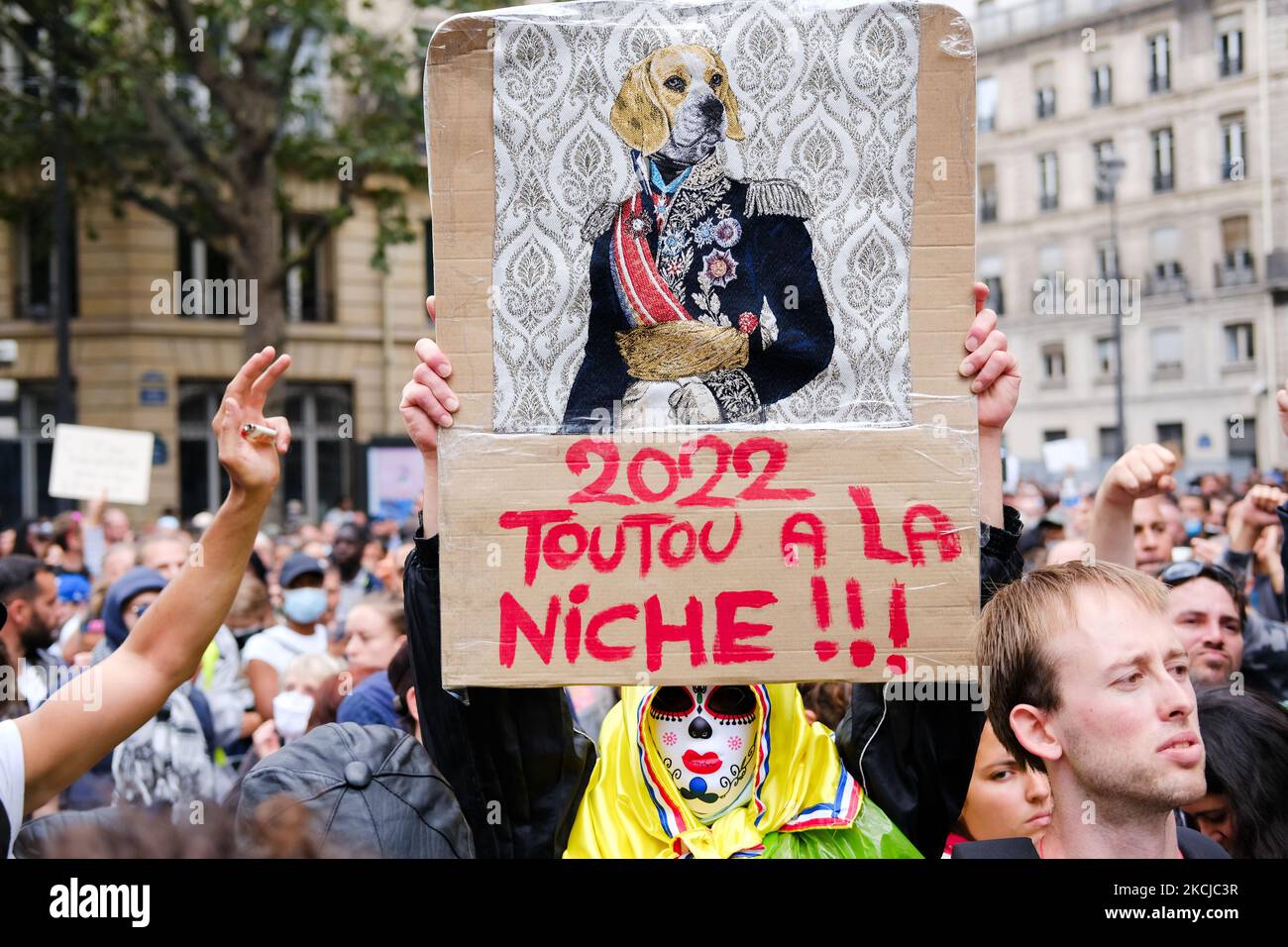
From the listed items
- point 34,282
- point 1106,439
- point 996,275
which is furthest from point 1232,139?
point 34,282

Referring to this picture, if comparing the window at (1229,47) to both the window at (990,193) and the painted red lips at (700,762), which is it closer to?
the window at (990,193)

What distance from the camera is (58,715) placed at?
→ 2273 mm

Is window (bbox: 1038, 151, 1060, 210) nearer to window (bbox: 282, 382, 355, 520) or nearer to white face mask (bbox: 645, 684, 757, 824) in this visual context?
window (bbox: 282, 382, 355, 520)

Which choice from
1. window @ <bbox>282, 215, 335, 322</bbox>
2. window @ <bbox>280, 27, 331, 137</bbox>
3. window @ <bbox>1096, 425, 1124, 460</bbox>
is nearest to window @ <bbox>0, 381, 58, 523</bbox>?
window @ <bbox>282, 215, 335, 322</bbox>

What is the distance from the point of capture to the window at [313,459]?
79.2 ft

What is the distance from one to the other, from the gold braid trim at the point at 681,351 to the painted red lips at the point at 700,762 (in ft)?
2.55

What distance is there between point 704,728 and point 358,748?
26.4 inches

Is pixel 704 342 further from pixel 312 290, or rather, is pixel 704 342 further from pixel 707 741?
pixel 312 290

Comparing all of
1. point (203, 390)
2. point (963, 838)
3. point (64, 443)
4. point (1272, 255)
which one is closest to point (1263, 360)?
point (1272, 255)

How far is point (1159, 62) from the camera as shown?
3603cm

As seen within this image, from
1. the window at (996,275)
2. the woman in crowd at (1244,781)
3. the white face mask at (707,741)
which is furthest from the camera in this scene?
the window at (996,275)

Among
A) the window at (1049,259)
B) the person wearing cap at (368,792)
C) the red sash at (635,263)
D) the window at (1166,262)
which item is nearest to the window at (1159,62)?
the window at (1166,262)

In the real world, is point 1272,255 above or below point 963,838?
above
